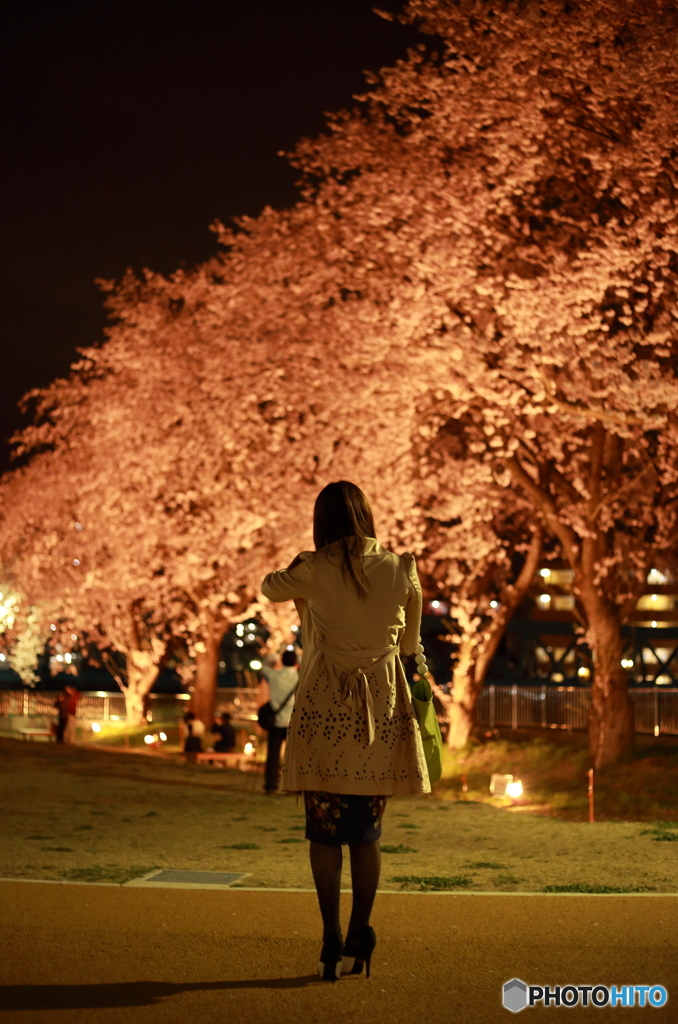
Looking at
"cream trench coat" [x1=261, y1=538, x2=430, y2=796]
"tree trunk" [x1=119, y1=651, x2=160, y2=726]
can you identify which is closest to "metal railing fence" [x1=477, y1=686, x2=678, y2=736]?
"tree trunk" [x1=119, y1=651, x2=160, y2=726]

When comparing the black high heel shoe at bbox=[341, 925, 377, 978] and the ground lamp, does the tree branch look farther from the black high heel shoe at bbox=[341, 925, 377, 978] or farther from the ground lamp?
the black high heel shoe at bbox=[341, 925, 377, 978]

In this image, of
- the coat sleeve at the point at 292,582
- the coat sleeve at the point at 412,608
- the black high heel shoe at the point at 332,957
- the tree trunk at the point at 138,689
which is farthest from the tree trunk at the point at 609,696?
the tree trunk at the point at 138,689

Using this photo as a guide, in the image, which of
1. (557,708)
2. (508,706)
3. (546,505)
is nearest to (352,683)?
(546,505)

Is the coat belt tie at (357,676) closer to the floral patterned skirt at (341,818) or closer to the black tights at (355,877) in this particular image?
the floral patterned skirt at (341,818)

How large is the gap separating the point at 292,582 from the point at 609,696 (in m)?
15.0

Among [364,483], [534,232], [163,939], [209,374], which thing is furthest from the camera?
[209,374]

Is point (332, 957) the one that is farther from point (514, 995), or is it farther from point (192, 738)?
point (192, 738)

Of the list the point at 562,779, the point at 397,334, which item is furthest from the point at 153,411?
the point at 562,779

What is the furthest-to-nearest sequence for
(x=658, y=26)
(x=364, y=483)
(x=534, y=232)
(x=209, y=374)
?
(x=209, y=374) < (x=364, y=483) < (x=534, y=232) < (x=658, y=26)

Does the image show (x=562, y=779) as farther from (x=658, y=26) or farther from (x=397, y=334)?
(x=658, y=26)

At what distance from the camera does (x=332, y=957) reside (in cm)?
450

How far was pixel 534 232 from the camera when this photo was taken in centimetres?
1766

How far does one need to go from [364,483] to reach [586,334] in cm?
470

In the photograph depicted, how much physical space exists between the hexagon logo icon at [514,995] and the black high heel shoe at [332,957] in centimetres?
64
